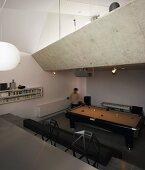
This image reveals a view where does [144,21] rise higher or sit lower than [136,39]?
higher

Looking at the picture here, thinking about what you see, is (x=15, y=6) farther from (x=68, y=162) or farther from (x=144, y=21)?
(x=68, y=162)

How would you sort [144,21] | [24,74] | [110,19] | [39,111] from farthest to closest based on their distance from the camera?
[39,111]
[24,74]
[110,19]
[144,21]

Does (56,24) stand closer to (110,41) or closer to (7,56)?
(110,41)

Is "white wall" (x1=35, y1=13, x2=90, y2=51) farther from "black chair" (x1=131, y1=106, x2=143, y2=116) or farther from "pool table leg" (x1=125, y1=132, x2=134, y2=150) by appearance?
"black chair" (x1=131, y1=106, x2=143, y2=116)

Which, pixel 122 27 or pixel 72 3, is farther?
pixel 72 3

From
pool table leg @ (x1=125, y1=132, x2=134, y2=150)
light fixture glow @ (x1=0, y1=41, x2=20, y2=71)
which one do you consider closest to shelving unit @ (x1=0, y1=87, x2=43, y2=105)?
light fixture glow @ (x1=0, y1=41, x2=20, y2=71)

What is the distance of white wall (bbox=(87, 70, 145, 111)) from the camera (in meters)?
6.07

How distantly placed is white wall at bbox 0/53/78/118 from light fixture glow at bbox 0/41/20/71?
3.72m

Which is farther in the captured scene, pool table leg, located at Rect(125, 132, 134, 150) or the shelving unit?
the shelving unit

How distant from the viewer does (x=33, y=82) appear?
600 cm

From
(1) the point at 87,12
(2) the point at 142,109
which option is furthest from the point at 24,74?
(2) the point at 142,109

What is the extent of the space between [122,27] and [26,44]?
3772 mm

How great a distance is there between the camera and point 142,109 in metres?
5.97

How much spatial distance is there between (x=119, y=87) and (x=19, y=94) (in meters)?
4.51
